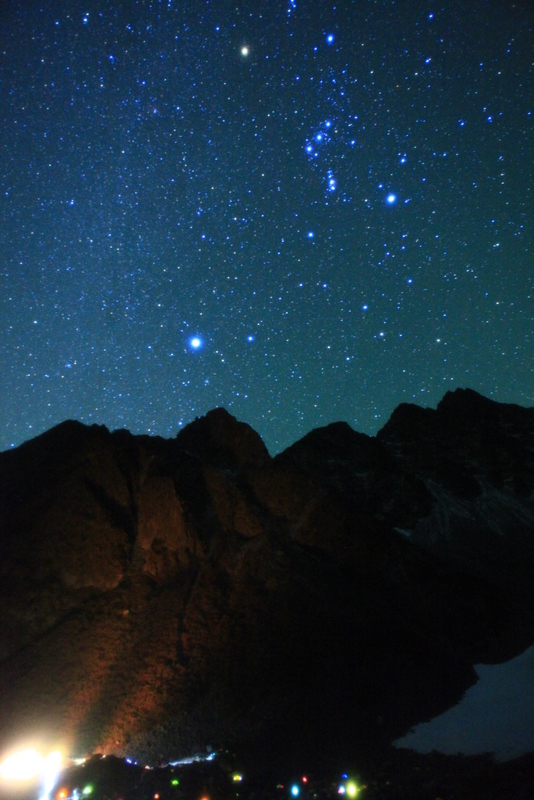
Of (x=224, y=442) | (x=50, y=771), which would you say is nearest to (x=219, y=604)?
(x=50, y=771)

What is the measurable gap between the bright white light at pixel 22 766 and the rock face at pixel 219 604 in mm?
1402

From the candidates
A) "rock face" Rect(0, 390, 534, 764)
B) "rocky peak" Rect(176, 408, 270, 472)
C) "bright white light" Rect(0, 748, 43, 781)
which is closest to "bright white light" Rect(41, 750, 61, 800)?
"bright white light" Rect(0, 748, 43, 781)

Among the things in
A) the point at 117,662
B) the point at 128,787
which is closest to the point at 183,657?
the point at 117,662

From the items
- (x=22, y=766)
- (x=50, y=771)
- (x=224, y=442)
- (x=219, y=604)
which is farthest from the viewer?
Answer: (x=224, y=442)

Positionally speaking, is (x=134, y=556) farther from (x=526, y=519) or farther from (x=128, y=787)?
(x=526, y=519)

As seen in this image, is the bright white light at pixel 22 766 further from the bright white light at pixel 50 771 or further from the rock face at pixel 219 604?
the rock face at pixel 219 604

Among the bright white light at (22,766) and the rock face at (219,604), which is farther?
the rock face at (219,604)

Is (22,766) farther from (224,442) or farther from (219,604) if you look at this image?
(224,442)

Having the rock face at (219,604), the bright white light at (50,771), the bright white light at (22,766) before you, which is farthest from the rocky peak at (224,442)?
the bright white light at (22,766)

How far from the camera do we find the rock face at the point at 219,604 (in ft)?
50.7

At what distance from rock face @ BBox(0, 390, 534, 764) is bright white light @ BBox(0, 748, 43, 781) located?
4.60 ft

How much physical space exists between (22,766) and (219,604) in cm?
1245

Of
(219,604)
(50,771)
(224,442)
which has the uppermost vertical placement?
(224,442)

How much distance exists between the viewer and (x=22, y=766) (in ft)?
42.8
